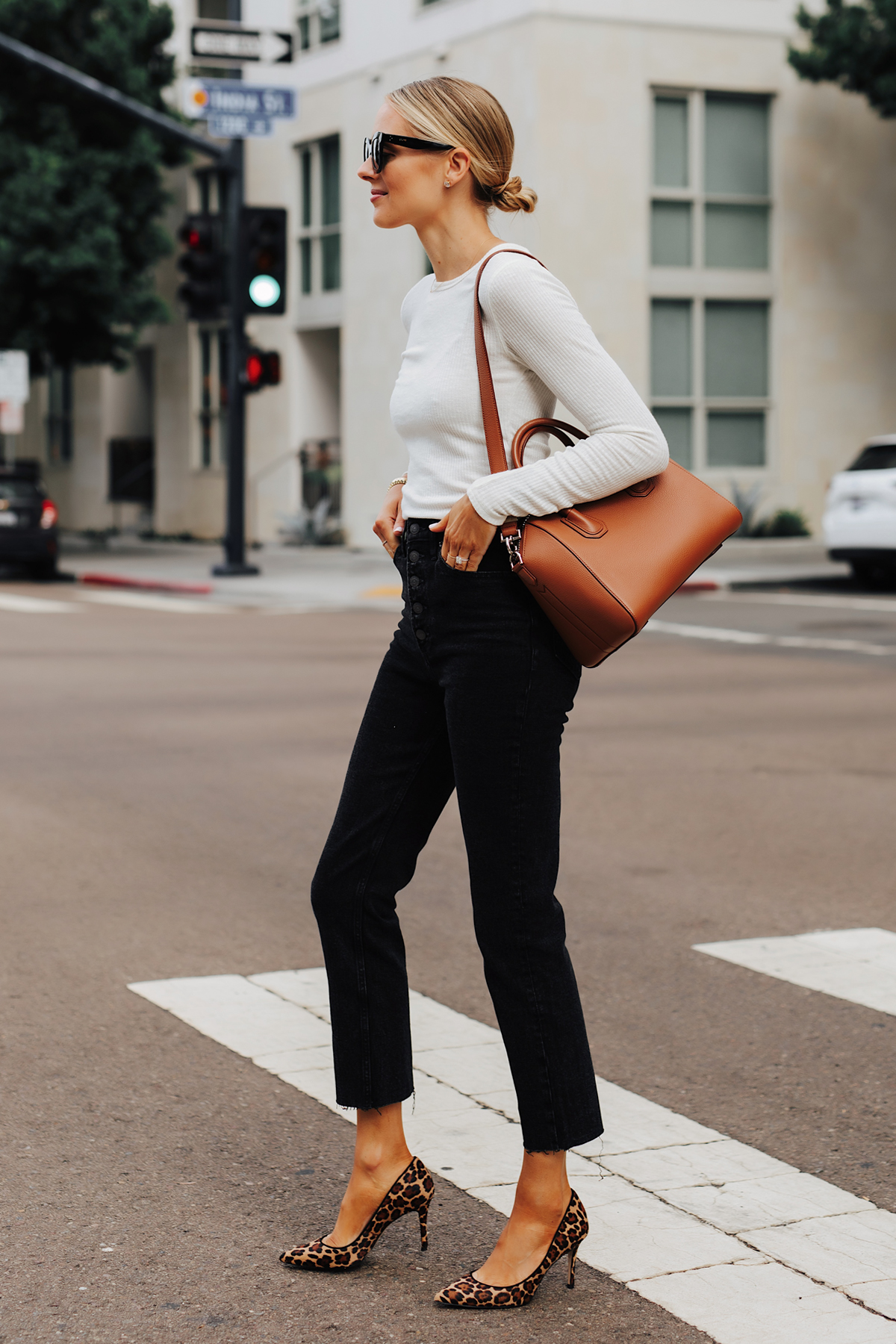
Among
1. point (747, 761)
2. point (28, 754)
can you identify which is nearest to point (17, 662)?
point (28, 754)

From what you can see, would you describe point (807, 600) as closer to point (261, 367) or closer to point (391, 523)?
point (261, 367)

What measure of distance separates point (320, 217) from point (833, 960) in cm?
2588

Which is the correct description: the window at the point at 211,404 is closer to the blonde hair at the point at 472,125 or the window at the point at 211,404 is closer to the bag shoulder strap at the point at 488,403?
the blonde hair at the point at 472,125

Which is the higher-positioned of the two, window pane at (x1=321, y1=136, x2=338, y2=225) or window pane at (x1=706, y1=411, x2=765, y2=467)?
window pane at (x1=321, y1=136, x2=338, y2=225)

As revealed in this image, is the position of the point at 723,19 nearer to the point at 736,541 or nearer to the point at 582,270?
the point at 582,270

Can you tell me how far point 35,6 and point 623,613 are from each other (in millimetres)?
27275

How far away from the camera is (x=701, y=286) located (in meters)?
25.8

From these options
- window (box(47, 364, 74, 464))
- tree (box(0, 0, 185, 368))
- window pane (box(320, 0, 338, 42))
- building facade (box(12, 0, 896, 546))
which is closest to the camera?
building facade (box(12, 0, 896, 546))

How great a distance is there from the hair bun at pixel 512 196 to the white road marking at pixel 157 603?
15.7 m

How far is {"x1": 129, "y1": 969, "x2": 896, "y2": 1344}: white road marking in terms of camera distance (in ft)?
10.0

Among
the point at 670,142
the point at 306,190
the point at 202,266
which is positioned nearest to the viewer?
the point at 202,266

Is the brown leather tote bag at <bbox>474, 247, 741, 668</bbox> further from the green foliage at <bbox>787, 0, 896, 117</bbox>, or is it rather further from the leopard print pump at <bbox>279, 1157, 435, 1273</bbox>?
the green foliage at <bbox>787, 0, 896, 117</bbox>

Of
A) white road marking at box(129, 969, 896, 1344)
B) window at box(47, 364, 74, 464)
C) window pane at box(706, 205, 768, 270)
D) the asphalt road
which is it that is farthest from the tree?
white road marking at box(129, 969, 896, 1344)

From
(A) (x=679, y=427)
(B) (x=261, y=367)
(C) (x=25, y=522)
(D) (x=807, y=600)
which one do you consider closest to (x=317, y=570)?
(B) (x=261, y=367)
